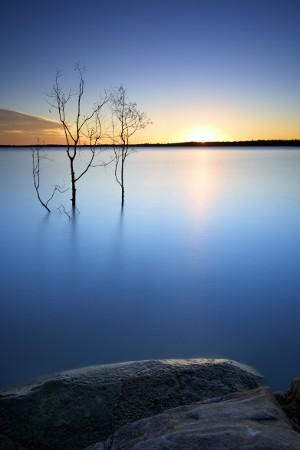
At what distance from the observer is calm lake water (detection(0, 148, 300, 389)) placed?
534cm

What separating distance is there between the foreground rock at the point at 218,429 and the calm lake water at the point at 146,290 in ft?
7.70

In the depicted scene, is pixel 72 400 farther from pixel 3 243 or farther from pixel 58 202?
pixel 58 202

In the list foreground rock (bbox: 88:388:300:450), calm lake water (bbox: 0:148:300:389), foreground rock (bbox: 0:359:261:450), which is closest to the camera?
foreground rock (bbox: 88:388:300:450)

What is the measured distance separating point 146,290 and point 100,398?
172 inches

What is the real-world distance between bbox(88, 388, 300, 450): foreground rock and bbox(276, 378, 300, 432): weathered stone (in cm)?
25

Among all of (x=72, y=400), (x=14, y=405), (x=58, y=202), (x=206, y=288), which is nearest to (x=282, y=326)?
(x=206, y=288)

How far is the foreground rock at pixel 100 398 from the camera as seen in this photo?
10.6 ft

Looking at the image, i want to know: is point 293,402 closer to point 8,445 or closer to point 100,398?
point 100,398

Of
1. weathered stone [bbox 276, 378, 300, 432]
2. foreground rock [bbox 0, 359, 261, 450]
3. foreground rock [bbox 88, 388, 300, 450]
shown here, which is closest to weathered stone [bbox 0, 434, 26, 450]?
foreground rock [bbox 0, 359, 261, 450]

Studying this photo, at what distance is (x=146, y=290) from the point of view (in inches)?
312

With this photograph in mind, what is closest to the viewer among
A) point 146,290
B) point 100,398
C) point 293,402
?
point 293,402

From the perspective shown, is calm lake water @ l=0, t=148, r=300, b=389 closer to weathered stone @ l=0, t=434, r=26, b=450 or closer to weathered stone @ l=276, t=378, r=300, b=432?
weathered stone @ l=0, t=434, r=26, b=450

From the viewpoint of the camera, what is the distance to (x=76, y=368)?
475cm

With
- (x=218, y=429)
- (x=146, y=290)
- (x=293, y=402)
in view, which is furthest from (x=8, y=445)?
(x=146, y=290)
